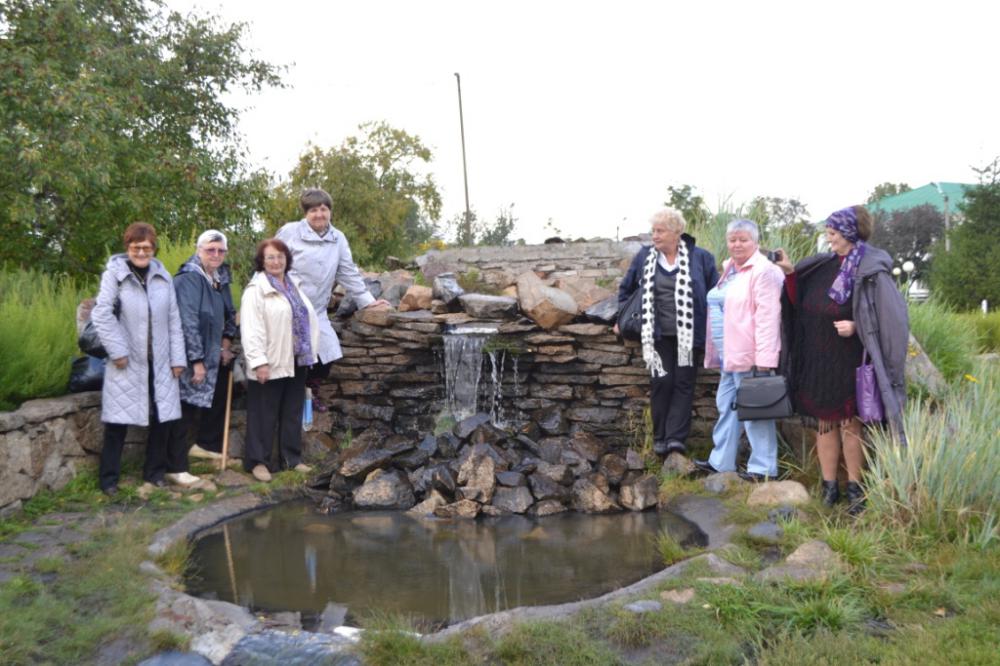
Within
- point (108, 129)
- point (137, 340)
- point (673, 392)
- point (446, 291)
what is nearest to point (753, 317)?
point (673, 392)

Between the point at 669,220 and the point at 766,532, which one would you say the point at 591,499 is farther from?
the point at 669,220

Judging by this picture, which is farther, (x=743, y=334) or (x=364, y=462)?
(x=364, y=462)

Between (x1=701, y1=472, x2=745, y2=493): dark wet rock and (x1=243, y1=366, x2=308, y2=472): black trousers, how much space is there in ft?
9.82

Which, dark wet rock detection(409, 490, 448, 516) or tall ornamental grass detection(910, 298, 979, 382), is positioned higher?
tall ornamental grass detection(910, 298, 979, 382)

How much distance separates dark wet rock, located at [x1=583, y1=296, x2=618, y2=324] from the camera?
6.73 meters

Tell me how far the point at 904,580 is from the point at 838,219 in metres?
2.03

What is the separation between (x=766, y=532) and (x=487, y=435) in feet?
8.06

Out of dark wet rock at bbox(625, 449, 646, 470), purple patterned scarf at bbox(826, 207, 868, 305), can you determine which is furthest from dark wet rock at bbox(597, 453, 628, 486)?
purple patterned scarf at bbox(826, 207, 868, 305)

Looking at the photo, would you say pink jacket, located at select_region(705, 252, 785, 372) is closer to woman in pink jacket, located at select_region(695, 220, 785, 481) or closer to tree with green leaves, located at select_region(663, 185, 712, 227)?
woman in pink jacket, located at select_region(695, 220, 785, 481)

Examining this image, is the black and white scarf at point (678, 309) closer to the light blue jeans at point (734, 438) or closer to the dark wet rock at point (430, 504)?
the light blue jeans at point (734, 438)

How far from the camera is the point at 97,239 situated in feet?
29.9

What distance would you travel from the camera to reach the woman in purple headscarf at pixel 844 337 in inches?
176

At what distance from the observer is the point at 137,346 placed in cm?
525

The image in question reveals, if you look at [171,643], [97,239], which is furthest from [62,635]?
[97,239]
